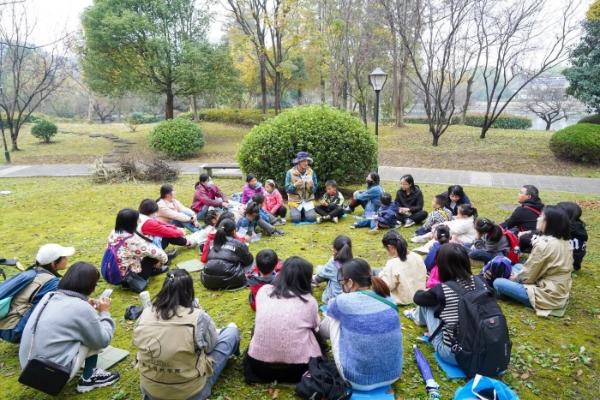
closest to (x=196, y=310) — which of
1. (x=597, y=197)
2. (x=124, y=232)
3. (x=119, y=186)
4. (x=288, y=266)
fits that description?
(x=288, y=266)

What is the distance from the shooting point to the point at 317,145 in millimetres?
9570

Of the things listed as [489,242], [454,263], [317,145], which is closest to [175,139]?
[317,145]

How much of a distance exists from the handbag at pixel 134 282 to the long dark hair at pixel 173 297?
241cm

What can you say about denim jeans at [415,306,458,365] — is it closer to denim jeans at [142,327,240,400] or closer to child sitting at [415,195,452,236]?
denim jeans at [142,327,240,400]

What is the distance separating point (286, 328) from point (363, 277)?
0.71 m

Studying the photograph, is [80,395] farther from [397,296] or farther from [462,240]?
[462,240]

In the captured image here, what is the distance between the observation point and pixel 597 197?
10.4 metres

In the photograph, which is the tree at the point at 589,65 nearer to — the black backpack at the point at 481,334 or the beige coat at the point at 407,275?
the beige coat at the point at 407,275

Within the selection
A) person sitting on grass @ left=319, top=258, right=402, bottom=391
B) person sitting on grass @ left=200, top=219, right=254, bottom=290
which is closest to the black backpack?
person sitting on grass @ left=319, top=258, right=402, bottom=391

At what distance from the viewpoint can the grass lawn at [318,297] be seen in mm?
3436

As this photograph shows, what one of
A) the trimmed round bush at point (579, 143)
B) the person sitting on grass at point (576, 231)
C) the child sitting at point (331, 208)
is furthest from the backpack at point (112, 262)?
the trimmed round bush at point (579, 143)

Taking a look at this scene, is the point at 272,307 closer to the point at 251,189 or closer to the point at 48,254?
the point at 48,254

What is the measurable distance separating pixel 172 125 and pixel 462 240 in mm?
14482

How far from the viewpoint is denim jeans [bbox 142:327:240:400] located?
321cm
